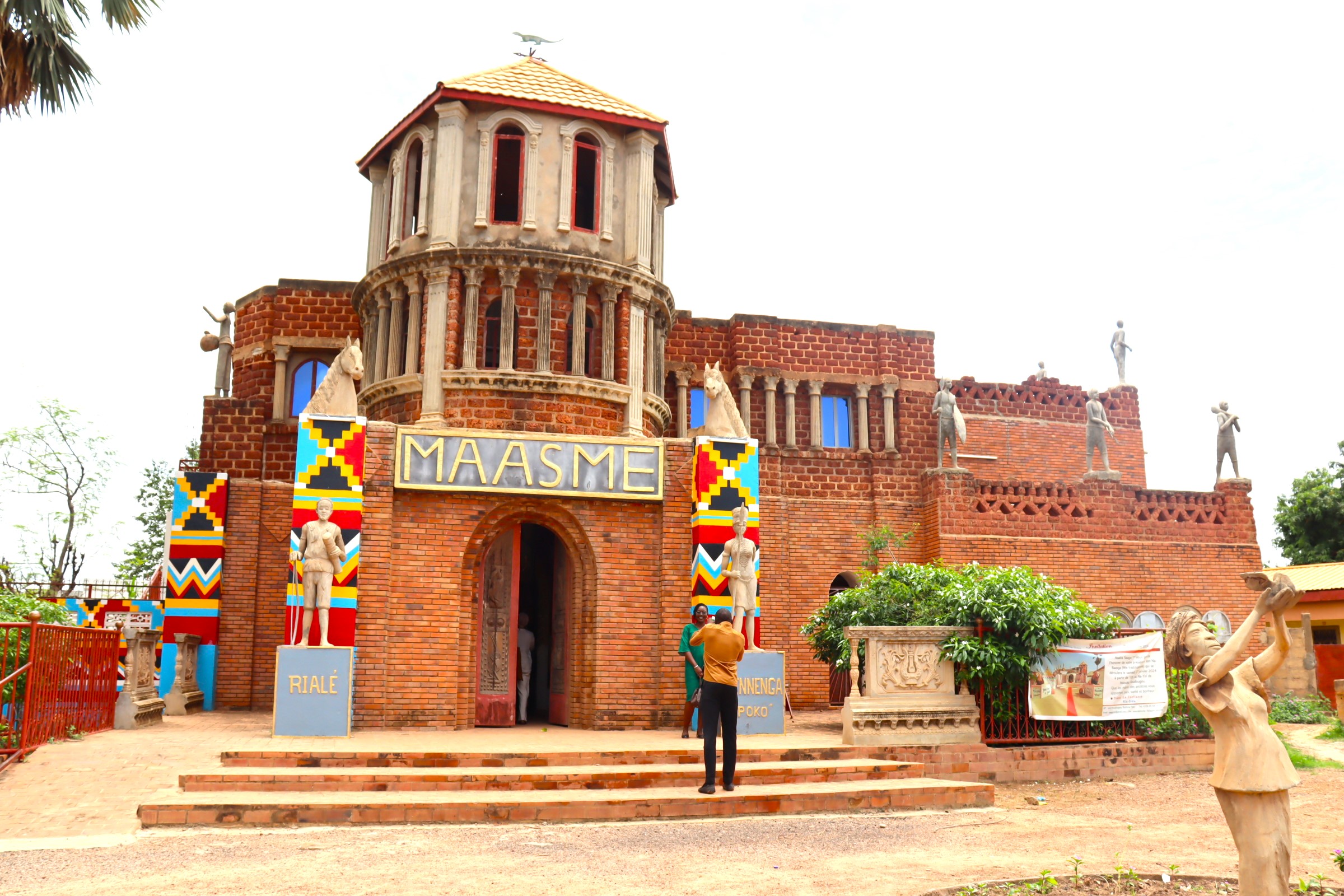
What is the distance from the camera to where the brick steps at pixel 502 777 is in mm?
10305

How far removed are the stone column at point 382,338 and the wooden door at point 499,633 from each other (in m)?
4.71

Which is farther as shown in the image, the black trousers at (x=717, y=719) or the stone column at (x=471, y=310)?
the stone column at (x=471, y=310)

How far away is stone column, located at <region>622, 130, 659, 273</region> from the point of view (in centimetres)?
1922

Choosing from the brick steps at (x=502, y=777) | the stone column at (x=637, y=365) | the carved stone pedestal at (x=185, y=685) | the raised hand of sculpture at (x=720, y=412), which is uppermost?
the stone column at (x=637, y=365)

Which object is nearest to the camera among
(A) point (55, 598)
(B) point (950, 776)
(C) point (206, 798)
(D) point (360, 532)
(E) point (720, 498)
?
(C) point (206, 798)

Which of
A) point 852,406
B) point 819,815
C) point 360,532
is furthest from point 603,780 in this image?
point 852,406

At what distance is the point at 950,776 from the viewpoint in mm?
14008

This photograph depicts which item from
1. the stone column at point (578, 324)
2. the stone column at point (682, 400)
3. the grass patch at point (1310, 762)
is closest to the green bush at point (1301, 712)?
the grass patch at point (1310, 762)

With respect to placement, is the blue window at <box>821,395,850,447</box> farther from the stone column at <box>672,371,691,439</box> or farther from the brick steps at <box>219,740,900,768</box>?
the brick steps at <box>219,740,900,768</box>

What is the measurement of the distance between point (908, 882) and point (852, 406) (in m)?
17.9

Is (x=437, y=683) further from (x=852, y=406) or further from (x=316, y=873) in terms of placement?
(x=852, y=406)

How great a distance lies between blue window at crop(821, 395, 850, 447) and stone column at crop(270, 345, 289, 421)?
1179cm

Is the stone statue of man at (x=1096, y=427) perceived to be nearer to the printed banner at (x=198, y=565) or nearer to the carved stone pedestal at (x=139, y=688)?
the printed banner at (x=198, y=565)

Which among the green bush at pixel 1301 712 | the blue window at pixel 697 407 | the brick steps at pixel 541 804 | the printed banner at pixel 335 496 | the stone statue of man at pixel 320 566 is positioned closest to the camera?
the brick steps at pixel 541 804
